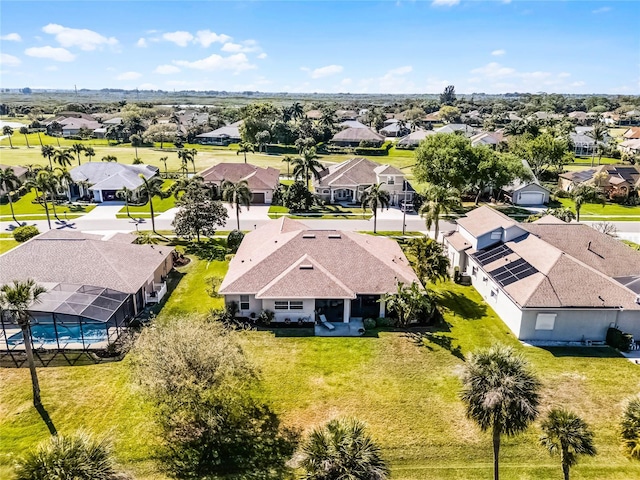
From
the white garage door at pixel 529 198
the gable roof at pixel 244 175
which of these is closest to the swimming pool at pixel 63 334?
the gable roof at pixel 244 175

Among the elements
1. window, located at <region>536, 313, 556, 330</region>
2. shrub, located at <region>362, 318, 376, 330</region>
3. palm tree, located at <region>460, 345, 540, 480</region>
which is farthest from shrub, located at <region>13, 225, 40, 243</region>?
window, located at <region>536, 313, 556, 330</region>

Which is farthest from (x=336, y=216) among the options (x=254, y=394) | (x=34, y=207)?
A: (x=34, y=207)

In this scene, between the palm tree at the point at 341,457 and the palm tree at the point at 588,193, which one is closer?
the palm tree at the point at 341,457

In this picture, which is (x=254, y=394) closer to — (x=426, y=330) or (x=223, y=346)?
(x=223, y=346)

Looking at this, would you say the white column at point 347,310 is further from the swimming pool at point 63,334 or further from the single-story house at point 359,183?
the single-story house at point 359,183

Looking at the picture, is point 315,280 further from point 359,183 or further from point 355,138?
point 355,138

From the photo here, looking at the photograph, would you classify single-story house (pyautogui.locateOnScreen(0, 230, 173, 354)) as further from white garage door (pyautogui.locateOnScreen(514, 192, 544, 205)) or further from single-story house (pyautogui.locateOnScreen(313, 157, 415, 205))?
white garage door (pyautogui.locateOnScreen(514, 192, 544, 205))
